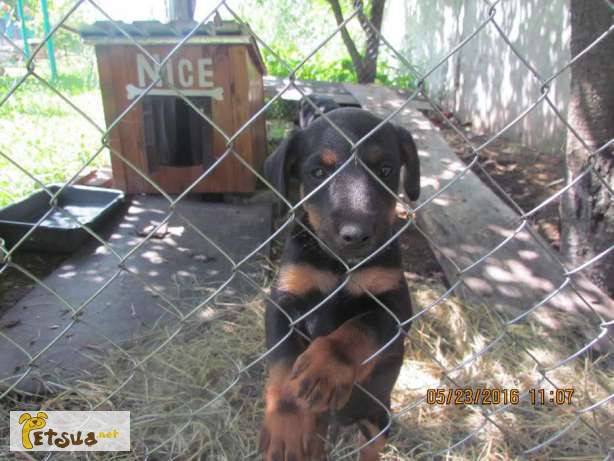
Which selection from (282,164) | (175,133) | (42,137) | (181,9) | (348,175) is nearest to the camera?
(348,175)

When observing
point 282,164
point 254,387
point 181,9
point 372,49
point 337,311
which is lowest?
point 254,387

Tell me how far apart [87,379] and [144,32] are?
2927 millimetres

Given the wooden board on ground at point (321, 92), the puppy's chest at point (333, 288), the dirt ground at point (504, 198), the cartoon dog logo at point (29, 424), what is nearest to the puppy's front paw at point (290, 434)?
the puppy's chest at point (333, 288)

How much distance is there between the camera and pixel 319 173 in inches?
91.2

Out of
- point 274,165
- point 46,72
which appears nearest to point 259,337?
point 274,165

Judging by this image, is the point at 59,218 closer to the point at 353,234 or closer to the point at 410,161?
the point at 410,161

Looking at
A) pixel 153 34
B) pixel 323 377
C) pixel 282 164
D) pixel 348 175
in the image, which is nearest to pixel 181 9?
pixel 153 34

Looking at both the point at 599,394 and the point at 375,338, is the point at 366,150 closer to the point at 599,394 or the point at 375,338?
the point at 375,338

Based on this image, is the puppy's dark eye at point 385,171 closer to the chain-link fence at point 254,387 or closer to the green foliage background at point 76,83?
the chain-link fence at point 254,387

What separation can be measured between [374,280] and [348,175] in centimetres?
49

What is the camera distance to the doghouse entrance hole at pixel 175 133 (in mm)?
4977

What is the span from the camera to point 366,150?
2.27 metres

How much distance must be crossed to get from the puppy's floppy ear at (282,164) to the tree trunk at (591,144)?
192 centimetres

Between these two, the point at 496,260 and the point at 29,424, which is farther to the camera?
the point at 496,260
